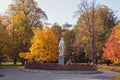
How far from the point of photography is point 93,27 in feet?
187

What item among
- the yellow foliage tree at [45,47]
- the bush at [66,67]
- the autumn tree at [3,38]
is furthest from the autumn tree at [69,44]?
the bush at [66,67]

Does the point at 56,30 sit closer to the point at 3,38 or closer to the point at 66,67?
the point at 3,38

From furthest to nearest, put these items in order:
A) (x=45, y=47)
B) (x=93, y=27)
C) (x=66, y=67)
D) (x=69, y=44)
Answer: (x=69, y=44) < (x=93, y=27) < (x=45, y=47) < (x=66, y=67)

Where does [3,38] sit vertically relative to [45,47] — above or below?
above

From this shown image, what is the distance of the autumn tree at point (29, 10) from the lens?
2584 inches

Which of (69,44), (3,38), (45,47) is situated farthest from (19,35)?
(69,44)

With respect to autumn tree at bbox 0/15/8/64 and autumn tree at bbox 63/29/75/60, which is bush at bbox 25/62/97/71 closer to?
autumn tree at bbox 0/15/8/64

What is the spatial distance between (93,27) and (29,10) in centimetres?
1661

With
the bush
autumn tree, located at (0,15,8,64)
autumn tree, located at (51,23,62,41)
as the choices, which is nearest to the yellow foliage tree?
the bush

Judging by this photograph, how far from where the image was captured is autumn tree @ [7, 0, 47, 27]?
65.6m

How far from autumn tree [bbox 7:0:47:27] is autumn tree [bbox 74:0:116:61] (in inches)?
394

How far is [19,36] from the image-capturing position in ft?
202

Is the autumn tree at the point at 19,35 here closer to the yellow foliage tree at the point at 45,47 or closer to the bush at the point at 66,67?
Result: the yellow foliage tree at the point at 45,47

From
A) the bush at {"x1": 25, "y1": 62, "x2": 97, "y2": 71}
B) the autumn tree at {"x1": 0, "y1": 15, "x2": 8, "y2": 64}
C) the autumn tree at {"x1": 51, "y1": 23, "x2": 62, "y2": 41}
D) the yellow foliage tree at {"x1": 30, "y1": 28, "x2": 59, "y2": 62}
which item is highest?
the autumn tree at {"x1": 51, "y1": 23, "x2": 62, "y2": 41}
